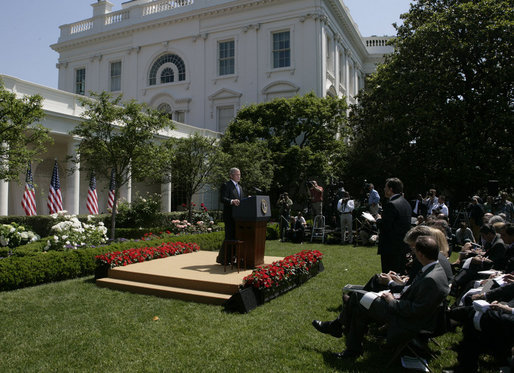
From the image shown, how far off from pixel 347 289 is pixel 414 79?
58.9 feet

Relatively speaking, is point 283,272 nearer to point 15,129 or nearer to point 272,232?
point 15,129

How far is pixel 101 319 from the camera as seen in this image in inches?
230

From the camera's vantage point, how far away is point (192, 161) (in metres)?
17.9

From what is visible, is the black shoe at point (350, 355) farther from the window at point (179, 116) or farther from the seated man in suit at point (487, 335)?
the window at point (179, 116)

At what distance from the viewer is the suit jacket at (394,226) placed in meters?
5.84

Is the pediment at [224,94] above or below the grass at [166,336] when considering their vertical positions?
above

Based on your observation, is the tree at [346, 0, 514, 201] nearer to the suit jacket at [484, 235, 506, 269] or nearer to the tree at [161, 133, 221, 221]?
the tree at [161, 133, 221, 221]

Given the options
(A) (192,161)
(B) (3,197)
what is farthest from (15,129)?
(A) (192,161)

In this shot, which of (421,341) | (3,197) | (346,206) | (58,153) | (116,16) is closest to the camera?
(421,341)

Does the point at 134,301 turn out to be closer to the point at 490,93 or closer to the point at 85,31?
the point at 490,93

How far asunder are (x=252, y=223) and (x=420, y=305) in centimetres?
459

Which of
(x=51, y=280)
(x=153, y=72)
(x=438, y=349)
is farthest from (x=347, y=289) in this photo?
(x=153, y=72)

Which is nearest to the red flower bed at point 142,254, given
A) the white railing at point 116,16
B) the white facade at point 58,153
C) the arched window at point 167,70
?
the white facade at point 58,153

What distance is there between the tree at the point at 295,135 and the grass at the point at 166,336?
1682 centimetres
